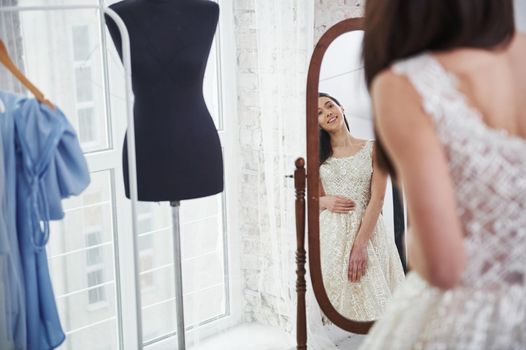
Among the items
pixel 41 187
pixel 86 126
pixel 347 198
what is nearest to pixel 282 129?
pixel 347 198

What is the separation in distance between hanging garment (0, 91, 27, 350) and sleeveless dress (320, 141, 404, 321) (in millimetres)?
1133

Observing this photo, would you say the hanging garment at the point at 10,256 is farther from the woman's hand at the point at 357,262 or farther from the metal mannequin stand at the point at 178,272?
the woman's hand at the point at 357,262

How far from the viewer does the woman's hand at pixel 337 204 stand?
2.67 metres

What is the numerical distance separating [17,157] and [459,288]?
1176mm

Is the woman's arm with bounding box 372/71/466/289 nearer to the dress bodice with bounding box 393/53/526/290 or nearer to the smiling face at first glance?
the dress bodice with bounding box 393/53/526/290

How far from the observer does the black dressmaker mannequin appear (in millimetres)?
2184

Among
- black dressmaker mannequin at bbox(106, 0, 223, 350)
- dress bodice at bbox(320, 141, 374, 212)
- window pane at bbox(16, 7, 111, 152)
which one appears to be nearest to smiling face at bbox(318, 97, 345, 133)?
dress bodice at bbox(320, 141, 374, 212)

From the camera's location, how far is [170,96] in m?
2.21

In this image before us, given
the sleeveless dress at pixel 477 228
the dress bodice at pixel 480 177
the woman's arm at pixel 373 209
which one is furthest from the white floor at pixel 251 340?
the dress bodice at pixel 480 177

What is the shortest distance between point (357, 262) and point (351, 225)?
0.45ft

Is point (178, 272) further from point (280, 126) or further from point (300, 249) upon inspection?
point (280, 126)

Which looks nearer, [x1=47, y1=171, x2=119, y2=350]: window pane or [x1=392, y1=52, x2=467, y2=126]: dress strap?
[x1=392, y1=52, x2=467, y2=126]: dress strap

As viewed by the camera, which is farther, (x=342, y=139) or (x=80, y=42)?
(x=342, y=139)

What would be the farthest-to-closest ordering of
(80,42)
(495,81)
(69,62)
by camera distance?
(80,42) < (69,62) < (495,81)
